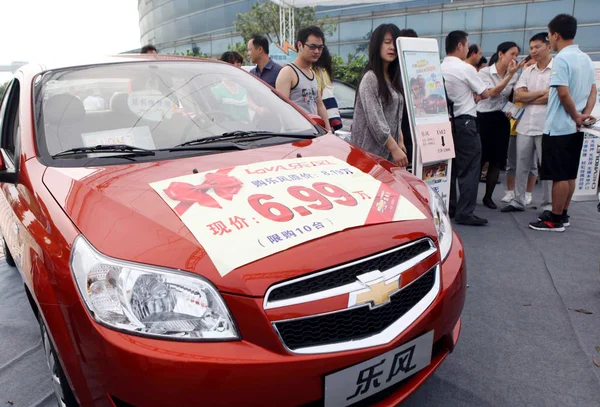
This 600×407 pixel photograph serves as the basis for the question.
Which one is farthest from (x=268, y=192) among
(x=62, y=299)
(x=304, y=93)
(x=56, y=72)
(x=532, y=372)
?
(x=304, y=93)

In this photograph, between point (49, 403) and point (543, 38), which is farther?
point (543, 38)

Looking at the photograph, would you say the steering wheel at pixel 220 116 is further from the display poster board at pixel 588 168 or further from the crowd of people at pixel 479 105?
the display poster board at pixel 588 168

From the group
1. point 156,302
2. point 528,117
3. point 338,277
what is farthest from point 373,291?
point 528,117

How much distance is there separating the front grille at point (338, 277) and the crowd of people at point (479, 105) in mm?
1814

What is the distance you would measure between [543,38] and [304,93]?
248 cm

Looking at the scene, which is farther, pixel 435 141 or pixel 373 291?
pixel 435 141

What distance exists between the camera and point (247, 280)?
1.19 m

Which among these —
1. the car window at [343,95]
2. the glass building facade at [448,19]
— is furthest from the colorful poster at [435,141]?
the glass building facade at [448,19]

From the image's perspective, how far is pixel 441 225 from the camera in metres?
1.79

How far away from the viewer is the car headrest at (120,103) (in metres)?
2.01

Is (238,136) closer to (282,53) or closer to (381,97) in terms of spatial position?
(381,97)

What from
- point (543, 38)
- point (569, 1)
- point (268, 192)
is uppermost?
point (569, 1)

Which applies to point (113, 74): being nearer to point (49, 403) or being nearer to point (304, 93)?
point (49, 403)

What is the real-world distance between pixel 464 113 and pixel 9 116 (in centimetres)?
Result: 338
